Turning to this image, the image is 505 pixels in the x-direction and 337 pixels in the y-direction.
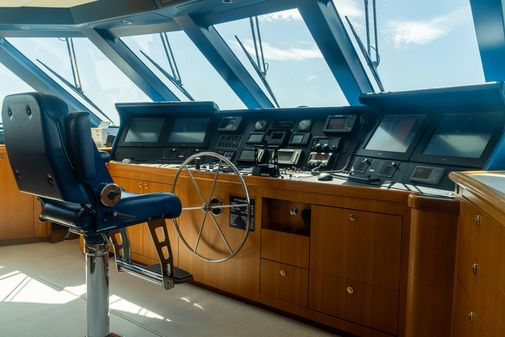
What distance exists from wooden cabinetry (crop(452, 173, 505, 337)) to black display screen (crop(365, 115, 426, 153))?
74cm

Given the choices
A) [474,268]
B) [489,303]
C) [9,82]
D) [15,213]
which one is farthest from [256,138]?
[9,82]

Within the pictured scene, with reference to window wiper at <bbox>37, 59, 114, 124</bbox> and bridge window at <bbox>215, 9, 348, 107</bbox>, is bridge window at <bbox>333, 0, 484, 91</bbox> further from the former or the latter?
window wiper at <bbox>37, 59, 114, 124</bbox>

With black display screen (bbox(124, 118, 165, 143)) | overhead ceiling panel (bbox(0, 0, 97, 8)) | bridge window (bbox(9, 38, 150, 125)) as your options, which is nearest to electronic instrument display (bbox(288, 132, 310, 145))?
black display screen (bbox(124, 118, 165, 143))

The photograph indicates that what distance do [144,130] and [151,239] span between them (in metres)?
1.12

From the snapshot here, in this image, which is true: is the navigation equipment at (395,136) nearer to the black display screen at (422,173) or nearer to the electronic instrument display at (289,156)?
Answer: the black display screen at (422,173)

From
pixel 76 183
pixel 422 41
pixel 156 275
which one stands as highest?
pixel 422 41

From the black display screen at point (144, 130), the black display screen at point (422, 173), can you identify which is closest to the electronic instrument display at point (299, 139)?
the black display screen at point (422, 173)

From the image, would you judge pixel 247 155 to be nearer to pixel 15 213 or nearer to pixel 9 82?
pixel 15 213

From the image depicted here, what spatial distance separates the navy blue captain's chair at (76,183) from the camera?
60.5 inches

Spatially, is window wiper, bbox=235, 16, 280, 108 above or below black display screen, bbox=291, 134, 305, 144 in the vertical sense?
above

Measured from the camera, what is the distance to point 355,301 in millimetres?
2006

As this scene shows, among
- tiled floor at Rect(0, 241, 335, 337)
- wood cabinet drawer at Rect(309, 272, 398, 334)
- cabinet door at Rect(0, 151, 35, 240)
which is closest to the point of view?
wood cabinet drawer at Rect(309, 272, 398, 334)

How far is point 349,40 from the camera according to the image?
10.3 ft

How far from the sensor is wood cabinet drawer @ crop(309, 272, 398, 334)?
190 cm
